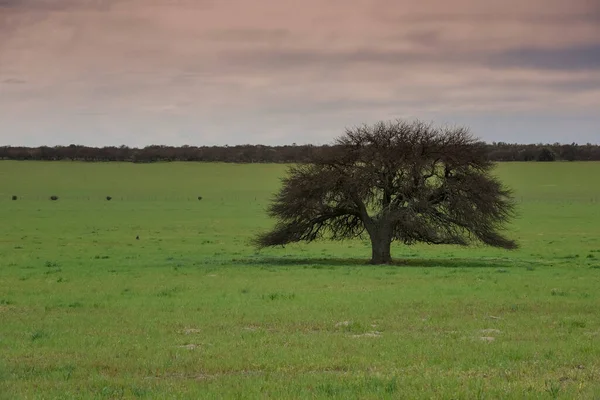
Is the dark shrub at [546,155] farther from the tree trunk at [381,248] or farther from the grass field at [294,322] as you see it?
the tree trunk at [381,248]

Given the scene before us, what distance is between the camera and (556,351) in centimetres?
1520

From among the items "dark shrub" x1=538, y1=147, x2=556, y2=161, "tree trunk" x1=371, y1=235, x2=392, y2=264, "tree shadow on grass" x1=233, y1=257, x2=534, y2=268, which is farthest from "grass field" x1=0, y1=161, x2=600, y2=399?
"dark shrub" x1=538, y1=147, x2=556, y2=161

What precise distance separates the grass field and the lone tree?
184 centimetres

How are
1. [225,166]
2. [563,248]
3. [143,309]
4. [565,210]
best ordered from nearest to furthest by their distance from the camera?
[143,309] < [563,248] < [565,210] < [225,166]

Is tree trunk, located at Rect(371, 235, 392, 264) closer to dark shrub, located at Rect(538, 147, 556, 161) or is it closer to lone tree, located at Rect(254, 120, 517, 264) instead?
lone tree, located at Rect(254, 120, 517, 264)

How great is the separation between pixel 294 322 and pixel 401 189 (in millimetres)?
20854

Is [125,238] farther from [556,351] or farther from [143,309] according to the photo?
[556,351]

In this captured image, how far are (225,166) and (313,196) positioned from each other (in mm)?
148966

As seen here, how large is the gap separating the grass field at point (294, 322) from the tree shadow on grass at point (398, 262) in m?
0.12

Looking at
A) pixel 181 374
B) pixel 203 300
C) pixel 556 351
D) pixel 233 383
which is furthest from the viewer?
Answer: pixel 203 300

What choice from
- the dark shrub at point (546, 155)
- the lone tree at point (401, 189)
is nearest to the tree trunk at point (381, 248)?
the lone tree at point (401, 189)

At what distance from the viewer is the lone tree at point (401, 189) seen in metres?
38.8

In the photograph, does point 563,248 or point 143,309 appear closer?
point 143,309

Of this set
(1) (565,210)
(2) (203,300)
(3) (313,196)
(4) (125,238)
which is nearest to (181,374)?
(2) (203,300)
